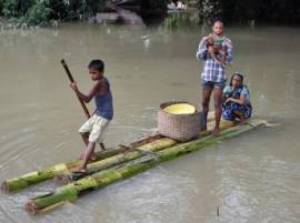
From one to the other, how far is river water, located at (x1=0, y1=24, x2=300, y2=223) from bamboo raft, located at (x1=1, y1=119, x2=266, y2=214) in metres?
0.10

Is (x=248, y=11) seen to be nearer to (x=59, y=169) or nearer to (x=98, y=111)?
(x=98, y=111)

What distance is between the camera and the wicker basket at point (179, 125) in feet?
22.3

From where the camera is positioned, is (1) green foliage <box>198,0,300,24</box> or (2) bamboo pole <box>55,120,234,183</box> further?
(1) green foliage <box>198,0,300,24</box>

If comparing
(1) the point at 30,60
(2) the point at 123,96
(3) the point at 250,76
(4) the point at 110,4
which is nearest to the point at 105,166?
(2) the point at 123,96

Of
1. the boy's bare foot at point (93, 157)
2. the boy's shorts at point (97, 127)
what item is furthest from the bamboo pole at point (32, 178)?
the boy's shorts at point (97, 127)

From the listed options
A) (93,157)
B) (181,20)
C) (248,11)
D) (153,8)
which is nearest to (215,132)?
(93,157)

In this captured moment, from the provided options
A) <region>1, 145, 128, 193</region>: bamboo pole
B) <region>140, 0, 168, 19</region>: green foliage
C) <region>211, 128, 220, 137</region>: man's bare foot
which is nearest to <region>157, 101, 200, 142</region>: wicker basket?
<region>211, 128, 220, 137</region>: man's bare foot

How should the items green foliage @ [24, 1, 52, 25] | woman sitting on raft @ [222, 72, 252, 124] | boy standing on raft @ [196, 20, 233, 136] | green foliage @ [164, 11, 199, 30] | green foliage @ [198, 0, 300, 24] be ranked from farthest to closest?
1. green foliage @ [198, 0, 300, 24]
2. green foliage @ [164, 11, 199, 30]
3. green foliage @ [24, 1, 52, 25]
4. woman sitting on raft @ [222, 72, 252, 124]
5. boy standing on raft @ [196, 20, 233, 136]

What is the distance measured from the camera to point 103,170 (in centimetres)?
596

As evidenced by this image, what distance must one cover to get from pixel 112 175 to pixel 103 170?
14cm

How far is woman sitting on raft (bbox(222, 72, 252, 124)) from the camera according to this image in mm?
7719

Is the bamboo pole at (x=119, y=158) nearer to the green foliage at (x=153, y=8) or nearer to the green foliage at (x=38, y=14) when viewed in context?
the green foliage at (x=38, y=14)

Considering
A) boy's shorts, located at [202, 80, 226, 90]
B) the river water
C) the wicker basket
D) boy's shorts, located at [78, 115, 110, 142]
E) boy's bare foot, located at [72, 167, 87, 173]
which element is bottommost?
the river water

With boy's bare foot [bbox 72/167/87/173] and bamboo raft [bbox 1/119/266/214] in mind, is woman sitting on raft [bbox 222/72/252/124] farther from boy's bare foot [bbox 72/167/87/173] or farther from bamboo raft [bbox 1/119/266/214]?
boy's bare foot [bbox 72/167/87/173]
